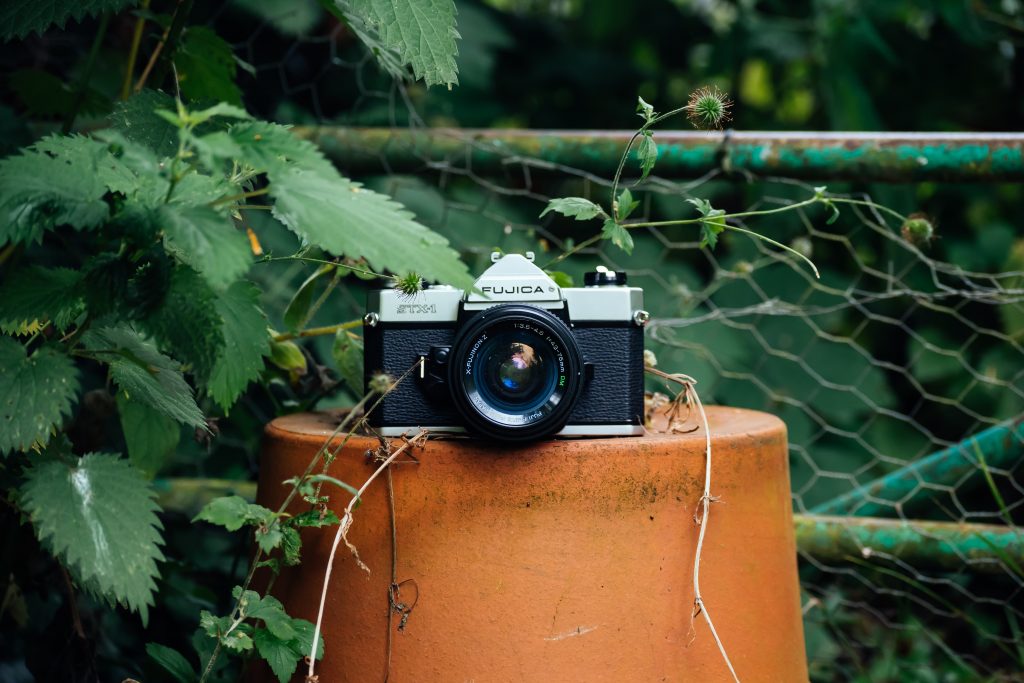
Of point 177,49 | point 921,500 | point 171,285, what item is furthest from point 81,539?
point 921,500

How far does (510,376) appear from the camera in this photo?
0.90 meters

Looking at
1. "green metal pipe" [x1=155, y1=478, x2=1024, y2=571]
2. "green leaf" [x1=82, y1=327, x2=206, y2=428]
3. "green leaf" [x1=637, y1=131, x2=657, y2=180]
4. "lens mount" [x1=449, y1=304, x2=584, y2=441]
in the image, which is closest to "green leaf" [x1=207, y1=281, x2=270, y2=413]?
"green leaf" [x1=82, y1=327, x2=206, y2=428]

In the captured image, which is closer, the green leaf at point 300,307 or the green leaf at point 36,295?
the green leaf at point 36,295

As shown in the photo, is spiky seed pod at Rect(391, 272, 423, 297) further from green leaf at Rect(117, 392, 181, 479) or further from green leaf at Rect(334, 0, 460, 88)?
green leaf at Rect(117, 392, 181, 479)

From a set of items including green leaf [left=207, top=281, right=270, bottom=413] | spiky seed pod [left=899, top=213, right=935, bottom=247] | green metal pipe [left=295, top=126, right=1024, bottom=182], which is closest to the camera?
green leaf [left=207, top=281, right=270, bottom=413]

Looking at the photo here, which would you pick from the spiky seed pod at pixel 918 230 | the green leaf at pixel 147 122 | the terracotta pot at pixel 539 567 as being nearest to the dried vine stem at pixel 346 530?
the terracotta pot at pixel 539 567

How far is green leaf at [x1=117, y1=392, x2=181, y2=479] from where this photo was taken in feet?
3.17

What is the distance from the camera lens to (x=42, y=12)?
2.90ft

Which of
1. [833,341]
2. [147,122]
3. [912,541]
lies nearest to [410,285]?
[147,122]

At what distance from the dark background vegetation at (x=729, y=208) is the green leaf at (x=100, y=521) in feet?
1.02

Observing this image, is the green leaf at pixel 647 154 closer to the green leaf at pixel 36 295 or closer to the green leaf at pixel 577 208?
the green leaf at pixel 577 208

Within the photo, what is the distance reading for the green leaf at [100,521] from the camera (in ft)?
2.28

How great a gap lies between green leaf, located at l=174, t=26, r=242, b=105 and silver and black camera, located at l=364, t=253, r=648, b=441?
1.11 feet

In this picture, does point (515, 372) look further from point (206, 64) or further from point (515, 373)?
point (206, 64)
